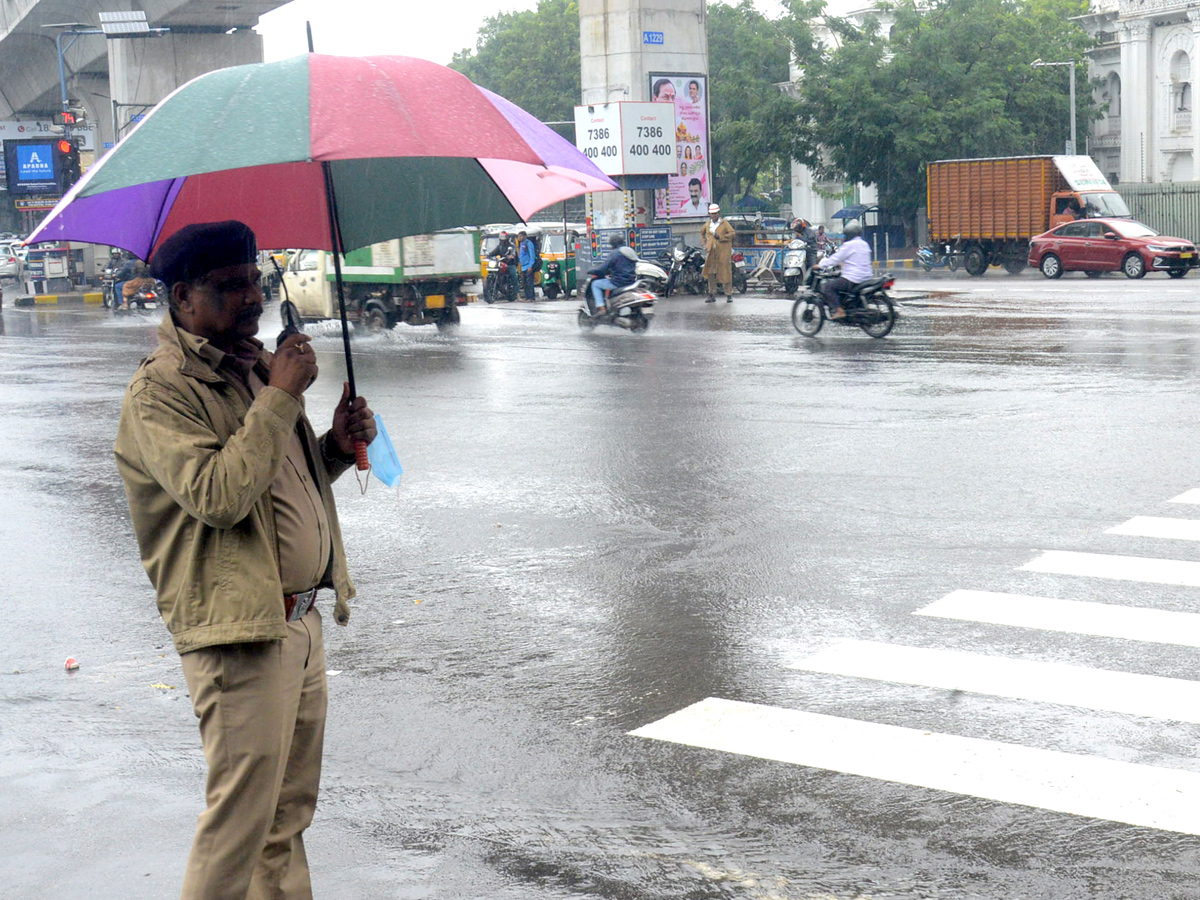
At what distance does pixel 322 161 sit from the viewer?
3.58 m

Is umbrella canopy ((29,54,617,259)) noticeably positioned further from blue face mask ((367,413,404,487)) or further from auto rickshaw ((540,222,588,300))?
auto rickshaw ((540,222,588,300))

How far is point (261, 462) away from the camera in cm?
293

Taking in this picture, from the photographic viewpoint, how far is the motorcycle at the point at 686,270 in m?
33.1

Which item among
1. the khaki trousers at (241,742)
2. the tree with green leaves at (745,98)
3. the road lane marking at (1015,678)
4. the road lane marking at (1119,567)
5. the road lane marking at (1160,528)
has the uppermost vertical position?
the tree with green leaves at (745,98)

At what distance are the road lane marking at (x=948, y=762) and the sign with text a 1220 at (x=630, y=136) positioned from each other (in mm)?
29459

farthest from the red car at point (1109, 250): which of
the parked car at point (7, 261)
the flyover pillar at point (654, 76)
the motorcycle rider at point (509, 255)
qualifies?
the parked car at point (7, 261)

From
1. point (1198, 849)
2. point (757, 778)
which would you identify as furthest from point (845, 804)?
point (1198, 849)

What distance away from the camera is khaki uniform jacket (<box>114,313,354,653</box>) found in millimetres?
2920

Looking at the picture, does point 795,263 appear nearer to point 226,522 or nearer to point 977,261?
point 977,261

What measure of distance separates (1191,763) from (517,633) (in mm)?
2859

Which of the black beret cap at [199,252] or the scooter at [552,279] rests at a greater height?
the black beret cap at [199,252]

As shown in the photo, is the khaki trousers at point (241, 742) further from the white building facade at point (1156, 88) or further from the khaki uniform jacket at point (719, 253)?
the white building facade at point (1156, 88)

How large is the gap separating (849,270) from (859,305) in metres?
0.51

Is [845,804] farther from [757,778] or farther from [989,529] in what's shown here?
[989,529]
